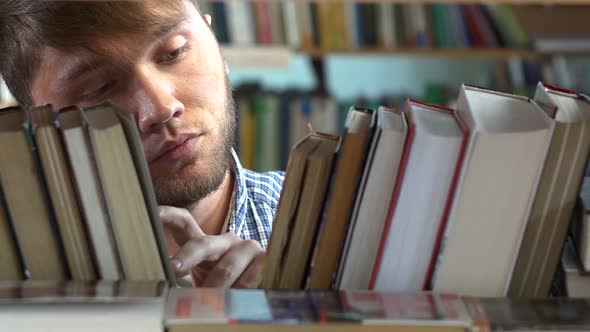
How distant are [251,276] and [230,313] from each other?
0.79 ft

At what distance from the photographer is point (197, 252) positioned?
0.93m

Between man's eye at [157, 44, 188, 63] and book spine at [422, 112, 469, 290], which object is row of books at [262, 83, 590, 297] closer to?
book spine at [422, 112, 469, 290]

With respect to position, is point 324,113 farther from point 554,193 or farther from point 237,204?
point 554,193

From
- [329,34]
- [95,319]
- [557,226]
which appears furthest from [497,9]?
[95,319]

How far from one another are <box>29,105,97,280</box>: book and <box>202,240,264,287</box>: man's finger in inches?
6.5

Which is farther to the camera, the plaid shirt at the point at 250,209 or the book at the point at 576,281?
the plaid shirt at the point at 250,209

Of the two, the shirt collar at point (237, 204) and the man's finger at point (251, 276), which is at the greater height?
the man's finger at point (251, 276)

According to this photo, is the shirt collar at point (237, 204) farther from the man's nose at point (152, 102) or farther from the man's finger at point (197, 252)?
the man's finger at point (197, 252)

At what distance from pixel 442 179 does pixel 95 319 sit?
1.06 ft

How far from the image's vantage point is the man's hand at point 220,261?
0.93 m

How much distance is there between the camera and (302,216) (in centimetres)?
83

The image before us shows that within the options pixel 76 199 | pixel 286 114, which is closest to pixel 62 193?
pixel 76 199

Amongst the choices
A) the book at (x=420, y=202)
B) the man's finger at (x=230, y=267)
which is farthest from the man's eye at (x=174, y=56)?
the book at (x=420, y=202)

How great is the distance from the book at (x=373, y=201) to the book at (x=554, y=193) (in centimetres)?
13
